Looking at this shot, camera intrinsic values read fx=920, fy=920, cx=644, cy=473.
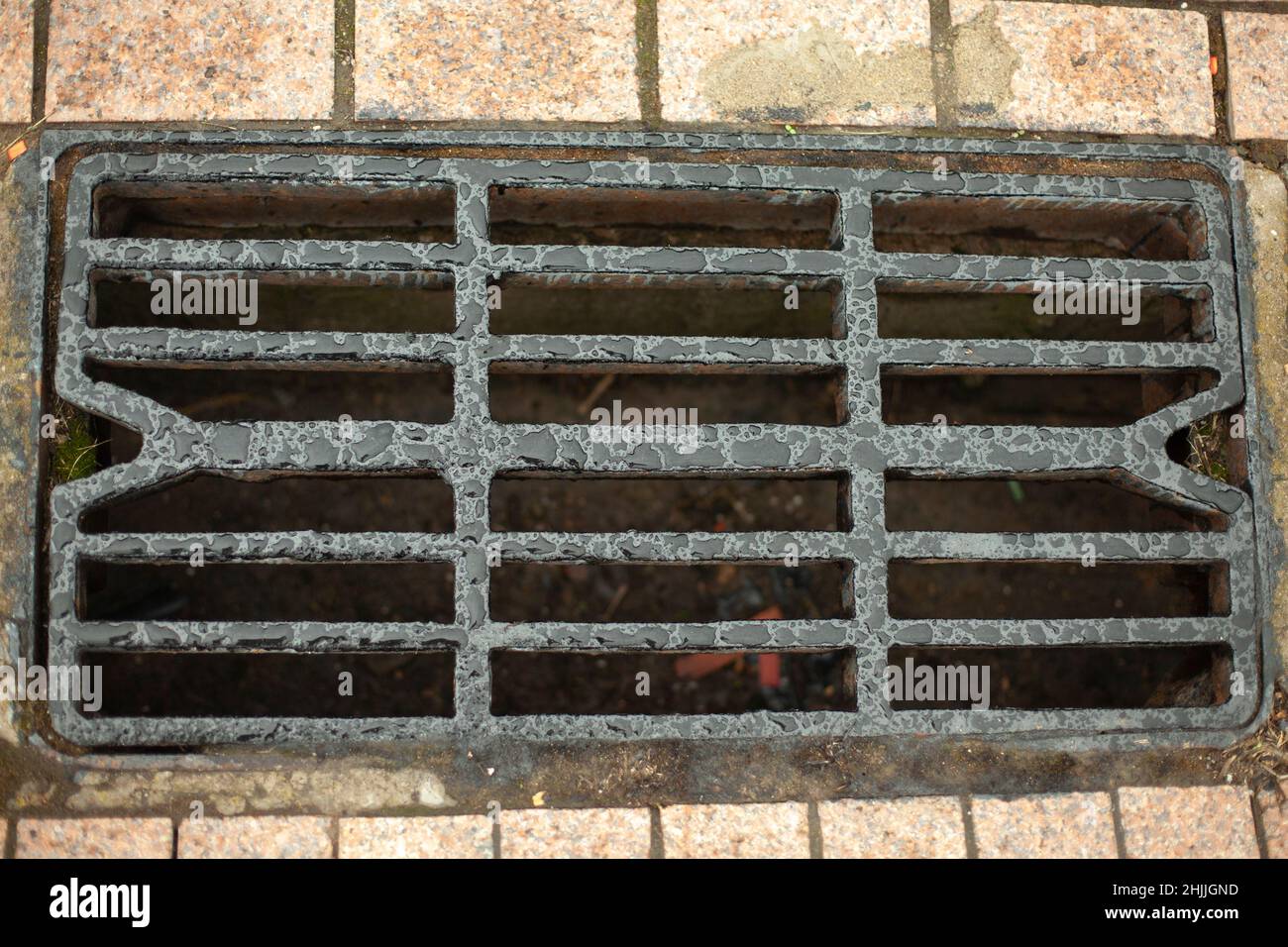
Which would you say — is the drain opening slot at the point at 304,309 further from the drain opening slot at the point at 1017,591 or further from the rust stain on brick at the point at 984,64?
the drain opening slot at the point at 1017,591

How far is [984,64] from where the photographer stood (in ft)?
6.46

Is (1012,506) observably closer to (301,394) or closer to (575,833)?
(575,833)

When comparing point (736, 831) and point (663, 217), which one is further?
point (663, 217)

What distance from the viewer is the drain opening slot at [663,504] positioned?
2.62m

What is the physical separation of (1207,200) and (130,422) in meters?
2.22

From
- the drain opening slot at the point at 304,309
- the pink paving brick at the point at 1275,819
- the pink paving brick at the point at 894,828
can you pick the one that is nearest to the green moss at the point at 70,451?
the drain opening slot at the point at 304,309

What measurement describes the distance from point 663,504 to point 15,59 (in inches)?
71.4

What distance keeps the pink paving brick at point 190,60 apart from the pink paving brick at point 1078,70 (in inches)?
53.6

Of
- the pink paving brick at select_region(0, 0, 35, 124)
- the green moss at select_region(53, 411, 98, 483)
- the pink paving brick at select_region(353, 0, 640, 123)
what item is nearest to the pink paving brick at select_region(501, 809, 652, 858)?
the green moss at select_region(53, 411, 98, 483)

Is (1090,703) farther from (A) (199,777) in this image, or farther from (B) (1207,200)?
(A) (199,777)

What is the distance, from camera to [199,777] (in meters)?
1.75

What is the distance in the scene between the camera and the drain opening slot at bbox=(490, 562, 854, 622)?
8.42ft

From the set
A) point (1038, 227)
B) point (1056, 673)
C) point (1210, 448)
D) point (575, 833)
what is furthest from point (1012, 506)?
point (575, 833)
